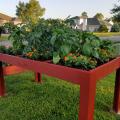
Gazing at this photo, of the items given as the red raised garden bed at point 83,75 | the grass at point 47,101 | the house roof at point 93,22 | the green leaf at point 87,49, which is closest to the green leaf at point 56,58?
the red raised garden bed at point 83,75

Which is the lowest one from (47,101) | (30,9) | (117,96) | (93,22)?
(47,101)

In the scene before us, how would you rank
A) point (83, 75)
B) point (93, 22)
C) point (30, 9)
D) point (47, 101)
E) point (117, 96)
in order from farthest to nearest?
point (93, 22)
point (30, 9)
point (47, 101)
point (117, 96)
point (83, 75)

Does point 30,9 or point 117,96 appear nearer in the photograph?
point 117,96

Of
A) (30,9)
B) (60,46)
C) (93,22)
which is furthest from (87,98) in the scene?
(93,22)

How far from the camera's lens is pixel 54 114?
311 cm

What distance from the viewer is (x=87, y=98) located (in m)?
2.08

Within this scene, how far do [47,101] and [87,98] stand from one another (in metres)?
1.61

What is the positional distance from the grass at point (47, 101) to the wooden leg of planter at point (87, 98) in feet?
2.91

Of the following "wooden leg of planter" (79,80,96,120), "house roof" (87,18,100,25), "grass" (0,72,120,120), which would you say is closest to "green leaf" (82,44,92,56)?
"wooden leg of planter" (79,80,96,120)

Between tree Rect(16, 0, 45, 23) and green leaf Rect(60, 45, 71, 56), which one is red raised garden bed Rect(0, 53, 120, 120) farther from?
tree Rect(16, 0, 45, 23)

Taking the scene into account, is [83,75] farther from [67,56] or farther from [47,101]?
[47,101]

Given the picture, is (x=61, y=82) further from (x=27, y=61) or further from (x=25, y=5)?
(x=25, y=5)

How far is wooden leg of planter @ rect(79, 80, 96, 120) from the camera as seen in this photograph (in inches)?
81.0

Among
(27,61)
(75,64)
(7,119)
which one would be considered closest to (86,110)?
(75,64)
